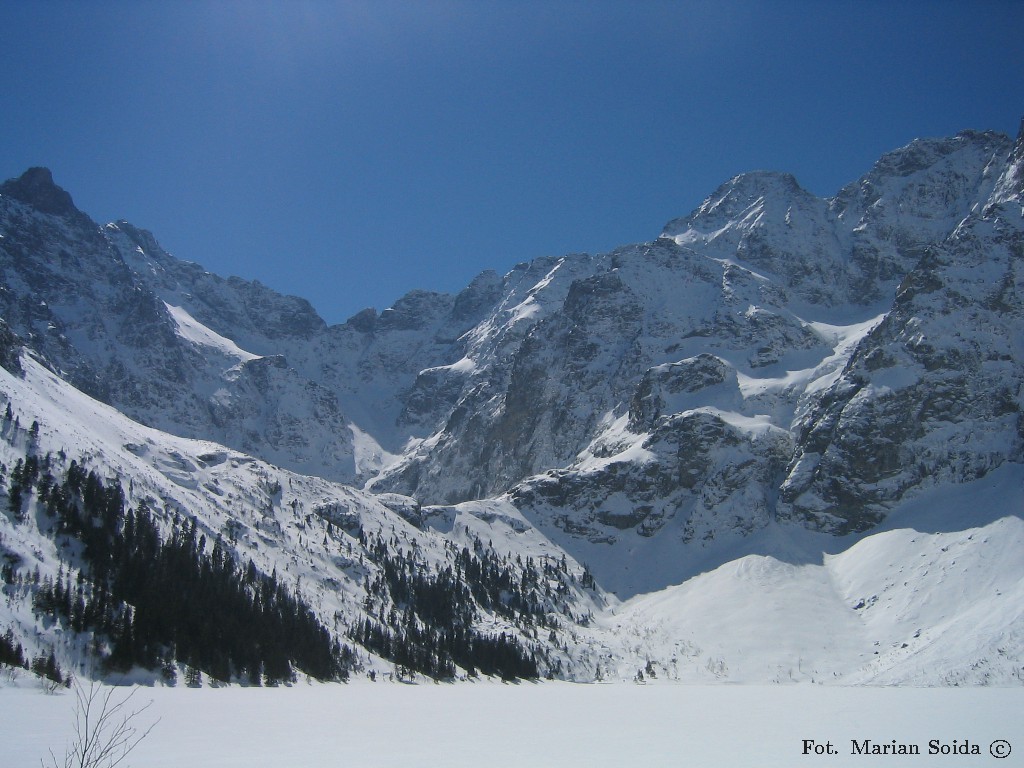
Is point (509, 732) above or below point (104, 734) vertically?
below

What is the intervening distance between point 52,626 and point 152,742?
207ft

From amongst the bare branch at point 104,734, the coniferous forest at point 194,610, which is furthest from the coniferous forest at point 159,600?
the bare branch at point 104,734

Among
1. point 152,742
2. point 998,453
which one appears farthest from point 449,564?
point 152,742

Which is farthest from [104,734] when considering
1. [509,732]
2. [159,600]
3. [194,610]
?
[194,610]


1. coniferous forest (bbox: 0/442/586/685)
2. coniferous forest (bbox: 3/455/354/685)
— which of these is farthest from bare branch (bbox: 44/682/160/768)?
coniferous forest (bbox: 3/455/354/685)

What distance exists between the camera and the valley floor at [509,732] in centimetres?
3469

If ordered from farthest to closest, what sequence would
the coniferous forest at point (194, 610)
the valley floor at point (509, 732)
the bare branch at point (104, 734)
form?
the coniferous forest at point (194, 610)
the valley floor at point (509, 732)
the bare branch at point (104, 734)

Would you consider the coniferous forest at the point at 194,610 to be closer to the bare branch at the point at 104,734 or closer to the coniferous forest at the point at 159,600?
the coniferous forest at the point at 159,600

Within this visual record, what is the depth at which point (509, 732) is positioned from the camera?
48.0m

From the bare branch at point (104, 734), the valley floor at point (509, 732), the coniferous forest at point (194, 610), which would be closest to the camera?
the bare branch at point (104, 734)

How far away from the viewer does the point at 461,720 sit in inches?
2203

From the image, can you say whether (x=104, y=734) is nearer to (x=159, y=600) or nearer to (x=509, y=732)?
(x=509, y=732)

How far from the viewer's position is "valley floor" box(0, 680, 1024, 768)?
34688 millimetres

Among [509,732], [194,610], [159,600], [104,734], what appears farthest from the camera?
[194,610]
